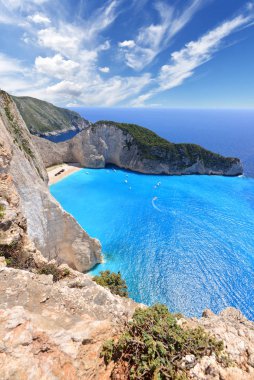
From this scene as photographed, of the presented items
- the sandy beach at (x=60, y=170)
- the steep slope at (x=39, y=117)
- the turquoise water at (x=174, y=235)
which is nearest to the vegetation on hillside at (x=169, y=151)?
the turquoise water at (x=174, y=235)

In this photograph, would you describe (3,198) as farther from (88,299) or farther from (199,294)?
(199,294)

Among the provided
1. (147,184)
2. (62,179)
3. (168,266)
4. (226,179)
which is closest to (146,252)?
(168,266)

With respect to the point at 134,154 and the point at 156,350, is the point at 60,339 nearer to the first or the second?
the point at 156,350

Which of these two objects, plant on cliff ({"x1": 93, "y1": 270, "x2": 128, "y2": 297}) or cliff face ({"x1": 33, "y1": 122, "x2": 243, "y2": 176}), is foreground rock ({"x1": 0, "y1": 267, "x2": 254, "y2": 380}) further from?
cliff face ({"x1": 33, "y1": 122, "x2": 243, "y2": 176})

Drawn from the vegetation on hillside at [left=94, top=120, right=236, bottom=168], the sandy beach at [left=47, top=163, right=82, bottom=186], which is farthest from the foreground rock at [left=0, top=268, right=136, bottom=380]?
the vegetation on hillside at [left=94, top=120, right=236, bottom=168]

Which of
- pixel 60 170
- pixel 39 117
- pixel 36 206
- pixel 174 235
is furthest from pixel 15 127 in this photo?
pixel 39 117

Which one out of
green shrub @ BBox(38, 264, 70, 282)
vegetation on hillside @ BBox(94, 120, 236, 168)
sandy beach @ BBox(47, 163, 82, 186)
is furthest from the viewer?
vegetation on hillside @ BBox(94, 120, 236, 168)
